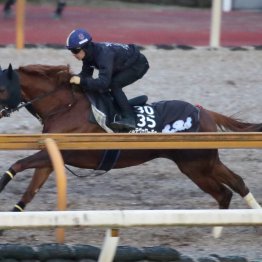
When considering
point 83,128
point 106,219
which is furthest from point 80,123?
point 106,219

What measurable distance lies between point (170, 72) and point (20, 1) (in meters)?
2.93

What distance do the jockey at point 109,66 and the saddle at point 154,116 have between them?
57 millimetres

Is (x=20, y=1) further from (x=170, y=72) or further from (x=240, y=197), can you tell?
(x=240, y=197)

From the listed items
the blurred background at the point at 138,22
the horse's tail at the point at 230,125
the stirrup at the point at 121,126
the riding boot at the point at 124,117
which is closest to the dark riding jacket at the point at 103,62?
the riding boot at the point at 124,117

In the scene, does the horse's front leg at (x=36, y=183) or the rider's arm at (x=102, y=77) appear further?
the rider's arm at (x=102, y=77)

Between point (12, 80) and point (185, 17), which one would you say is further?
point (185, 17)

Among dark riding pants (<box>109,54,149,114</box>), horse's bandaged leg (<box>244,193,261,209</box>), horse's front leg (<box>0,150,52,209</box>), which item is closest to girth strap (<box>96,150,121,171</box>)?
dark riding pants (<box>109,54,149,114</box>)

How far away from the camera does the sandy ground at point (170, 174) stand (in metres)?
7.36

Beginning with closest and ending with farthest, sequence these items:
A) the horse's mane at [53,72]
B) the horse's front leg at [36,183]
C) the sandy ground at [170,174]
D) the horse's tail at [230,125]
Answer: the sandy ground at [170,174]
the horse's front leg at [36,183]
the horse's mane at [53,72]
the horse's tail at [230,125]

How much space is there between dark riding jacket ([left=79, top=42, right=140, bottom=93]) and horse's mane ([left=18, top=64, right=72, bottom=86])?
132 mm

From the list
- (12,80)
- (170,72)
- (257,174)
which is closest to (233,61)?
(170,72)

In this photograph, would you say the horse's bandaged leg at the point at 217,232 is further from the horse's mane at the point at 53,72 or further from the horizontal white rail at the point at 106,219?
the horizontal white rail at the point at 106,219

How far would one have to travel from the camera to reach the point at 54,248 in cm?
627

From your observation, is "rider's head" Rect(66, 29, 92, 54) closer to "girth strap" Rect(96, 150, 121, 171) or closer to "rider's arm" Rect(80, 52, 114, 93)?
"rider's arm" Rect(80, 52, 114, 93)
